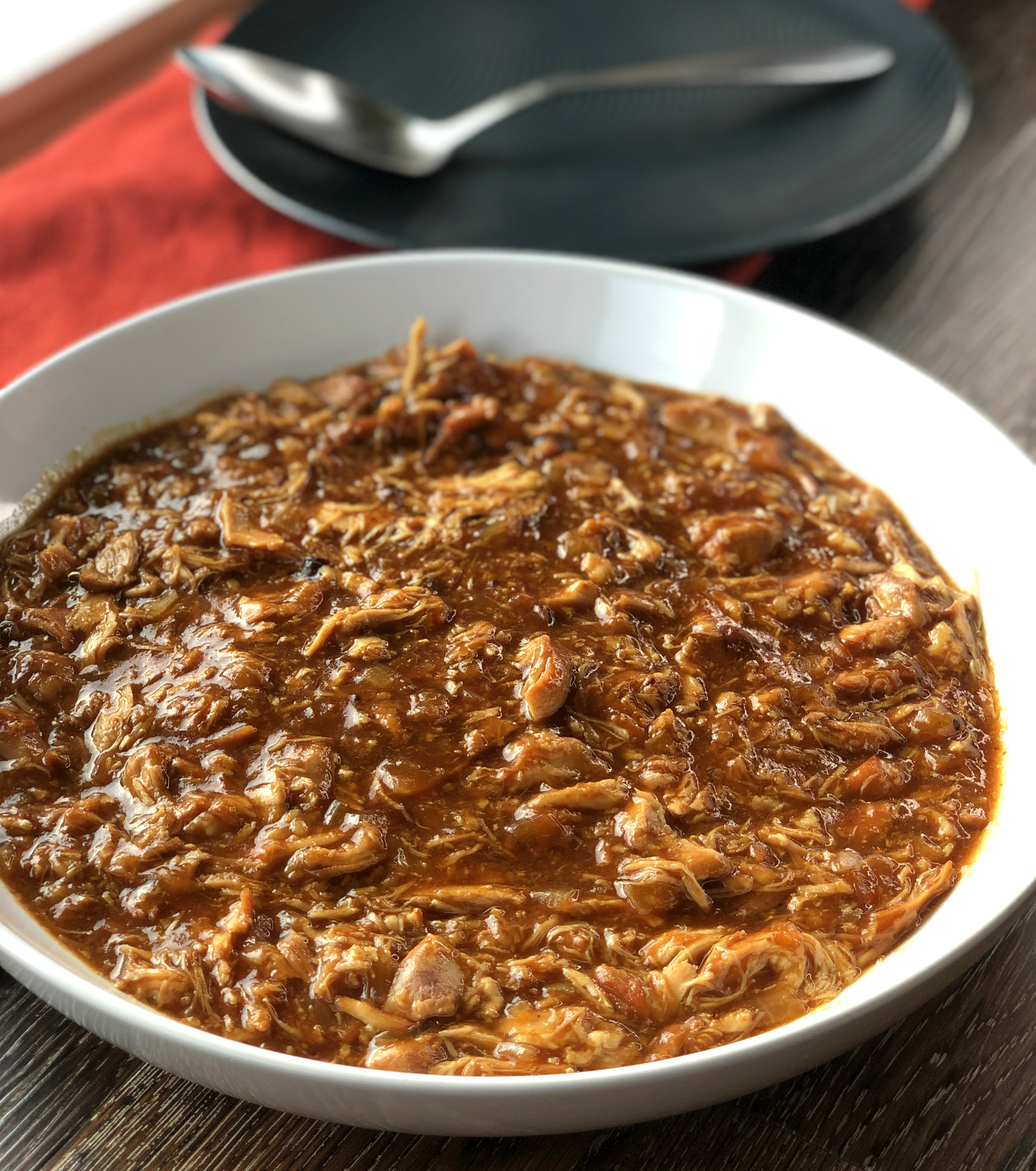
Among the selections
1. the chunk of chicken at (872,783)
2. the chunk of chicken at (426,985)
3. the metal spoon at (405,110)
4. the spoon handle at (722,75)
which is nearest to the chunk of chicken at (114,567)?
the chunk of chicken at (426,985)

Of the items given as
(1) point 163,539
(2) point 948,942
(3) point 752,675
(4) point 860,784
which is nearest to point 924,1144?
(2) point 948,942

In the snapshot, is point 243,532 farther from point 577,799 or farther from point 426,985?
point 426,985

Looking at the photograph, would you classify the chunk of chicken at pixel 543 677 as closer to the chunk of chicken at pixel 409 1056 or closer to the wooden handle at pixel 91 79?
the chunk of chicken at pixel 409 1056

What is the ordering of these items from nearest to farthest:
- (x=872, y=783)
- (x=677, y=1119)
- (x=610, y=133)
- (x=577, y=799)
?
(x=677, y=1119) → (x=577, y=799) → (x=872, y=783) → (x=610, y=133)

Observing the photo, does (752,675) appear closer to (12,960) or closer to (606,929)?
(606,929)

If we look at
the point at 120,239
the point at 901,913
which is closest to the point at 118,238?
the point at 120,239

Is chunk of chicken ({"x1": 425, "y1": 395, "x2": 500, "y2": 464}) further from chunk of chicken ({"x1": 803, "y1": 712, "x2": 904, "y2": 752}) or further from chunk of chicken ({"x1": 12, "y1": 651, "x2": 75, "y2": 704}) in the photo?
chunk of chicken ({"x1": 803, "y1": 712, "x2": 904, "y2": 752})
